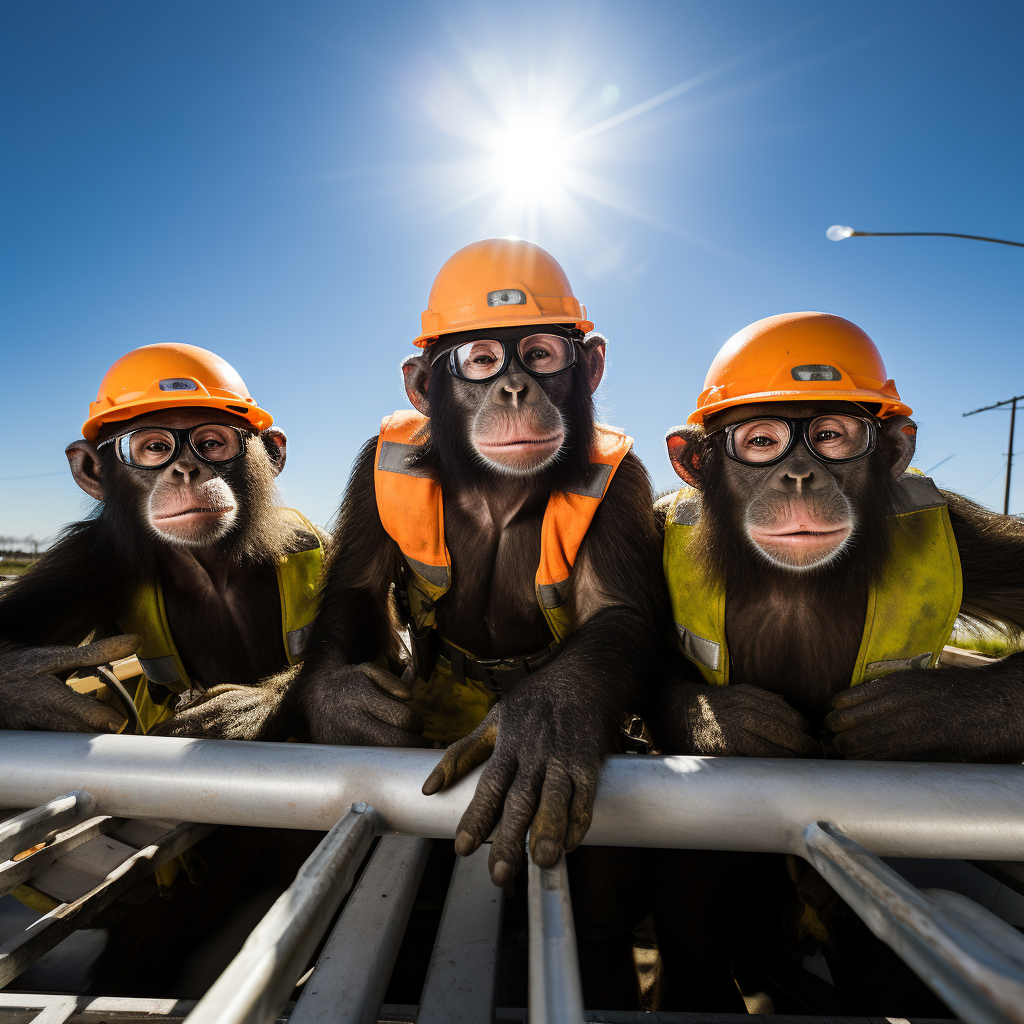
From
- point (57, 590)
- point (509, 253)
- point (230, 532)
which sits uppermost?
point (509, 253)

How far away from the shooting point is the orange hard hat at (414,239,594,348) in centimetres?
239

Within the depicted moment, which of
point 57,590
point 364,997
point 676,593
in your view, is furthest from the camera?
point 57,590

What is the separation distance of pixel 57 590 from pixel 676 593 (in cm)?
243

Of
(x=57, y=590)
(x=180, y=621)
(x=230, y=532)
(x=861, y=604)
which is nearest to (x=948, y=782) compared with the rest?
(x=861, y=604)

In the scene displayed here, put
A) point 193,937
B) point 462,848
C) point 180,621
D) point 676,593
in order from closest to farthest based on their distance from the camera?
1. point 462,848
2. point 193,937
3. point 676,593
4. point 180,621

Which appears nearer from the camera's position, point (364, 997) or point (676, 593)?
point (364, 997)

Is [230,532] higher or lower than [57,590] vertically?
higher

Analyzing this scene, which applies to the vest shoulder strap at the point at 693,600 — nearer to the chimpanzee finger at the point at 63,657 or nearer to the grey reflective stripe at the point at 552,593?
the grey reflective stripe at the point at 552,593

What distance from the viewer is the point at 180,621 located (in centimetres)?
272

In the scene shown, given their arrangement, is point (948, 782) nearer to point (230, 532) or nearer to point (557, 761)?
point (557, 761)

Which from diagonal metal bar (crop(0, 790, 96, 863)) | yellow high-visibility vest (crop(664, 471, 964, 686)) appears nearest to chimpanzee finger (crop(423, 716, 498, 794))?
diagonal metal bar (crop(0, 790, 96, 863))

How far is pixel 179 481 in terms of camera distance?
2.45 meters

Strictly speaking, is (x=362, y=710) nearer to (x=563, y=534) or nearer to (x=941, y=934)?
(x=563, y=534)

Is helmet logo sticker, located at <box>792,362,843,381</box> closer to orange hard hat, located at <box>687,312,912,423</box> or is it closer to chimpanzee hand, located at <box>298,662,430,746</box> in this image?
orange hard hat, located at <box>687,312,912,423</box>
